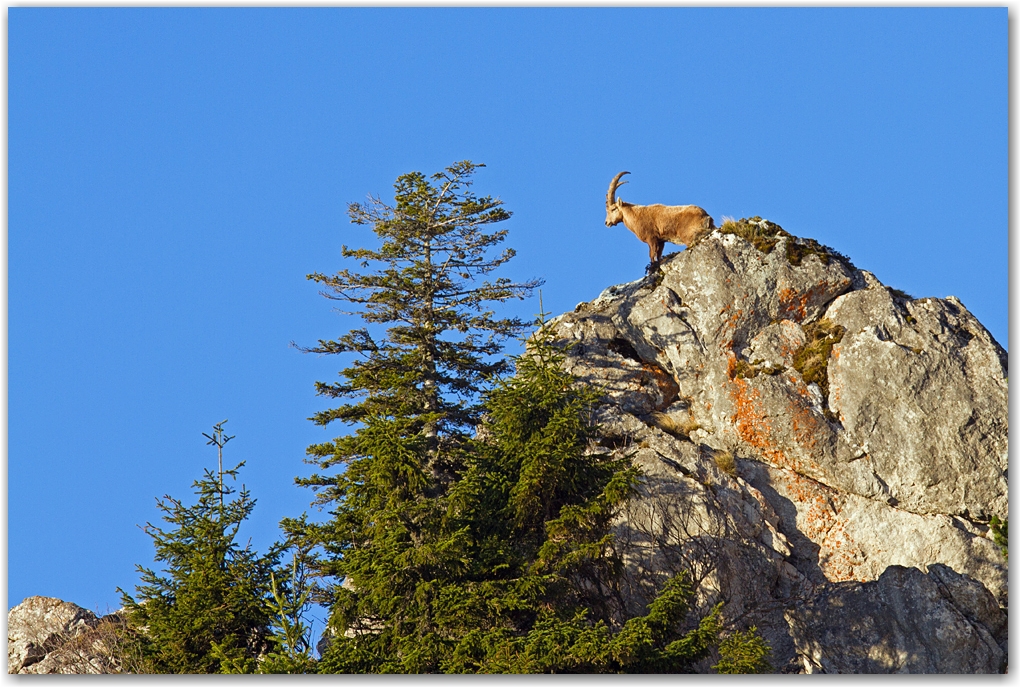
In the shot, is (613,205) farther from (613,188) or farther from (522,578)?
(522,578)

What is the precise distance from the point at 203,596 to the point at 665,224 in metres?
17.8

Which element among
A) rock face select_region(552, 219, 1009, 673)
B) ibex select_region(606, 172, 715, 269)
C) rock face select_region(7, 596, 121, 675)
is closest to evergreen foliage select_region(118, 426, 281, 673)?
rock face select_region(7, 596, 121, 675)

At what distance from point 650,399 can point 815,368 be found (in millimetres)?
3944

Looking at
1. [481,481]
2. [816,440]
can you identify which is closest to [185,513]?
[481,481]

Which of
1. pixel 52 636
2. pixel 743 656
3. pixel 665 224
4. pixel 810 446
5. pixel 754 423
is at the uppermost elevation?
pixel 665 224

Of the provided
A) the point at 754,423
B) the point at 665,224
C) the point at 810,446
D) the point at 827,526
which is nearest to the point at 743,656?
the point at 827,526

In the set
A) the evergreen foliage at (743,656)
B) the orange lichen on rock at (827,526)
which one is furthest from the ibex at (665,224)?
the evergreen foliage at (743,656)

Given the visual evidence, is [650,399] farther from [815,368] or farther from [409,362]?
[409,362]

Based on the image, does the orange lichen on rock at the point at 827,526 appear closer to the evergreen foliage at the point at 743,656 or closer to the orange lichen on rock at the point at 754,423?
the orange lichen on rock at the point at 754,423

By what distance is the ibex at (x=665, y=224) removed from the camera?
37562 mm

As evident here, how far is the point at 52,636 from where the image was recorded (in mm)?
29000

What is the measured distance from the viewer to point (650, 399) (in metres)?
33.6

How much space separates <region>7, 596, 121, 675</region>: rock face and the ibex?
16.9m

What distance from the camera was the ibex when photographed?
37.6 metres
